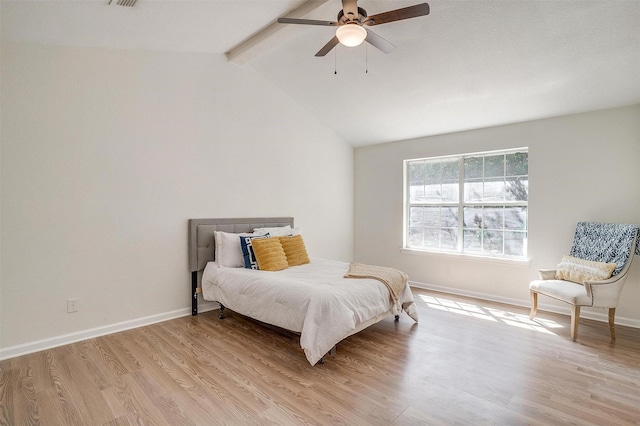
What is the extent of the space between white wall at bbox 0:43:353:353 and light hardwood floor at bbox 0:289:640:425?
0.46 m

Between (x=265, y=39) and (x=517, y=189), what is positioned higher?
(x=265, y=39)

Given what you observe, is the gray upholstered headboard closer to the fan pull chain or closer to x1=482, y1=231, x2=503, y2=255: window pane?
the fan pull chain

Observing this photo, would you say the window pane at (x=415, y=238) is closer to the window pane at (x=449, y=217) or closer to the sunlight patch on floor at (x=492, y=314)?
the window pane at (x=449, y=217)

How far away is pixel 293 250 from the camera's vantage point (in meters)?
3.94

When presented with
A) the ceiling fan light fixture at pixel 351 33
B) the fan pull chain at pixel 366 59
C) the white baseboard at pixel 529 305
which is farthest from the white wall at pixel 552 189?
the ceiling fan light fixture at pixel 351 33

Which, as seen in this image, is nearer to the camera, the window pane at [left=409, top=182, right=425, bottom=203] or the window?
the window

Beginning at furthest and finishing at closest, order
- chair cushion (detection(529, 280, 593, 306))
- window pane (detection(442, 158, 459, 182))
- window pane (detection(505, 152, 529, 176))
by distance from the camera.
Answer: window pane (detection(442, 158, 459, 182)), window pane (detection(505, 152, 529, 176)), chair cushion (detection(529, 280, 593, 306))

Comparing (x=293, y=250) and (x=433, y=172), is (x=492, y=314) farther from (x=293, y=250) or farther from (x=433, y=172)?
(x=293, y=250)

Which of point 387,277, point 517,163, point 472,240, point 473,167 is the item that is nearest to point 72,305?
point 387,277

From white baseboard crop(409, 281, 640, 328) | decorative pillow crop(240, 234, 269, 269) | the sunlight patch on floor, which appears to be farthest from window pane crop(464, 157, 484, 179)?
decorative pillow crop(240, 234, 269, 269)

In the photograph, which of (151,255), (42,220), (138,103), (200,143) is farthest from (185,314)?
(138,103)

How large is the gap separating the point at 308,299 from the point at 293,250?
4.29ft

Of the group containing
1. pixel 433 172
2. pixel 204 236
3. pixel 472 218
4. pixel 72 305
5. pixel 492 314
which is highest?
pixel 433 172

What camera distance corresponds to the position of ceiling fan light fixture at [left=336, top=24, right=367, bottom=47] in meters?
2.39
